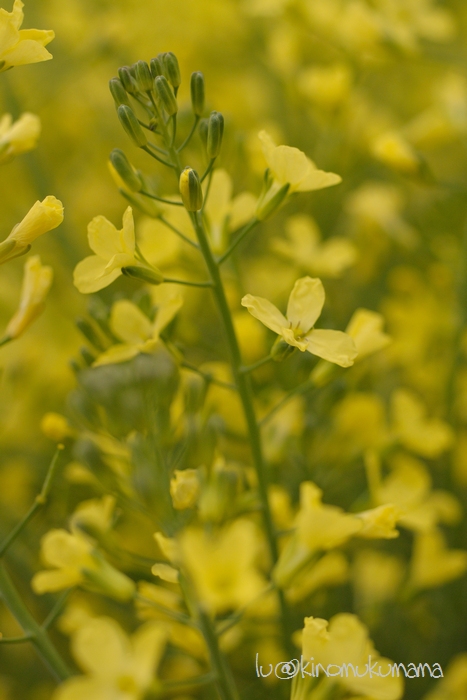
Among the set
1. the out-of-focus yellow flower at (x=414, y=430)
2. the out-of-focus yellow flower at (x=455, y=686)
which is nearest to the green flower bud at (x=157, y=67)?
the out-of-focus yellow flower at (x=414, y=430)

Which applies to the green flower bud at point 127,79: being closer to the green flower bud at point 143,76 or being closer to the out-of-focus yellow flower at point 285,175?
the green flower bud at point 143,76

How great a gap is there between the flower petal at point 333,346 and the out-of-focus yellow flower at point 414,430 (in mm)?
373

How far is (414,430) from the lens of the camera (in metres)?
1.01

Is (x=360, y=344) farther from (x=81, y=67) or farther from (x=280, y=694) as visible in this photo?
(x=81, y=67)

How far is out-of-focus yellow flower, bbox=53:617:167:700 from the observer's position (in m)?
0.58

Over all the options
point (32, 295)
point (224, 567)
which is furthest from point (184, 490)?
point (32, 295)

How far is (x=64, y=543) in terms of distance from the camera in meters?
0.71

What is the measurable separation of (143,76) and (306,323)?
11.4 inches

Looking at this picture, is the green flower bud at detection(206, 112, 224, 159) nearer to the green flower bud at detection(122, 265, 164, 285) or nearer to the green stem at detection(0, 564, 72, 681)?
the green flower bud at detection(122, 265, 164, 285)

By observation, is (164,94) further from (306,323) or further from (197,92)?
(306,323)

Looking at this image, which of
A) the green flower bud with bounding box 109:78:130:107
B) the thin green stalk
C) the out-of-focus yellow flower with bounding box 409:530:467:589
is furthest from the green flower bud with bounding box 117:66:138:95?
the out-of-focus yellow flower with bounding box 409:530:467:589

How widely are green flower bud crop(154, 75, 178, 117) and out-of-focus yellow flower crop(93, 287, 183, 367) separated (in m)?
0.18

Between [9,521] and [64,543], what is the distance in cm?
56

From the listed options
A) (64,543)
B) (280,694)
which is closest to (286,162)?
(64,543)
